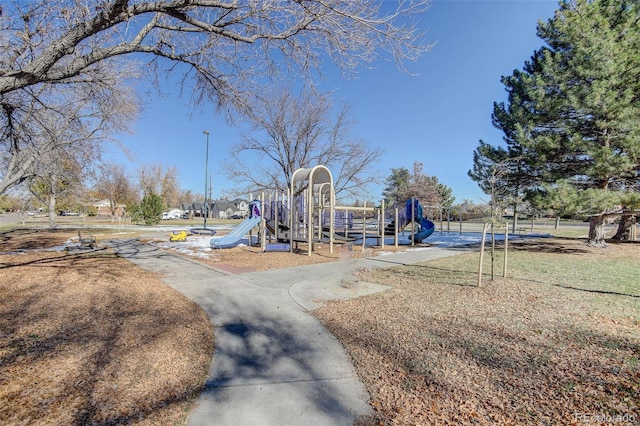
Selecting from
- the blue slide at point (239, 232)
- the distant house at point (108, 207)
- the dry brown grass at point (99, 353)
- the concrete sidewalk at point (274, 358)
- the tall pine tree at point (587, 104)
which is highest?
the tall pine tree at point (587, 104)

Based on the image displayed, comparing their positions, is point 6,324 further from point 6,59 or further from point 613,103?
point 613,103

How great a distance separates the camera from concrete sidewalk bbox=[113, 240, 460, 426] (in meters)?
2.52

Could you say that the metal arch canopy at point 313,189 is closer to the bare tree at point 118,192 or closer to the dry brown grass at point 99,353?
the dry brown grass at point 99,353

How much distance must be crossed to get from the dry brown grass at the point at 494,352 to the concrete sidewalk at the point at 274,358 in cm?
29

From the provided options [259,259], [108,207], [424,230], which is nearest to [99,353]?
[259,259]

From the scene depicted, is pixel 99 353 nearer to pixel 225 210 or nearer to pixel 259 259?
pixel 259 259

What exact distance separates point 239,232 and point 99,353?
10.4m

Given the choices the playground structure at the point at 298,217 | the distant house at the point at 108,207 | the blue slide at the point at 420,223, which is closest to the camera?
the playground structure at the point at 298,217

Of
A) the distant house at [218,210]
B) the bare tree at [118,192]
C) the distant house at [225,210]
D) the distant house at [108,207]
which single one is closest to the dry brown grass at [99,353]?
the distant house at [108,207]

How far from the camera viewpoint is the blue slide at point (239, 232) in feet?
43.3

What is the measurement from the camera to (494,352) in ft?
11.3

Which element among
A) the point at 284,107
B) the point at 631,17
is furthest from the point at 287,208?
the point at 631,17

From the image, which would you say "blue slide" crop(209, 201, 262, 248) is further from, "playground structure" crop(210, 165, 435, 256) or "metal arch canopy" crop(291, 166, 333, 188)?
"metal arch canopy" crop(291, 166, 333, 188)

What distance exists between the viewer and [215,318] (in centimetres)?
482
